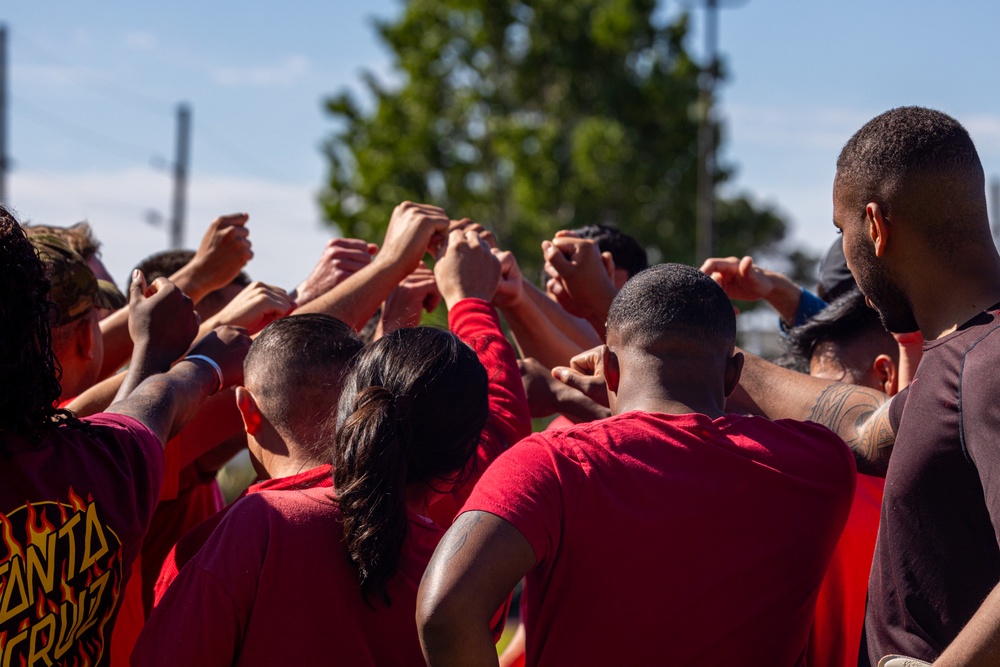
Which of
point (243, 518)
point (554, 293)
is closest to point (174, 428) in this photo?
point (243, 518)

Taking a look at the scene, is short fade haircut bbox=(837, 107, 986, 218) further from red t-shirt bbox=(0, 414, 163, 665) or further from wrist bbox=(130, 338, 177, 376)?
wrist bbox=(130, 338, 177, 376)

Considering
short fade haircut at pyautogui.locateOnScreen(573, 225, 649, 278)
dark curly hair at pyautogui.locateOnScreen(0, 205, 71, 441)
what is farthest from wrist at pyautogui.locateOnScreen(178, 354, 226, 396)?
short fade haircut at pyautogui.locateOnScreen(573, 225, 649, 278)

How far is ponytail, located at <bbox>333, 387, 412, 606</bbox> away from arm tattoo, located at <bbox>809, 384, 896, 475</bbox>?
4.15 ft

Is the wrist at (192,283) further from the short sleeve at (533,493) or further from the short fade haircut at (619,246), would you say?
the short sleeve at (533,493)

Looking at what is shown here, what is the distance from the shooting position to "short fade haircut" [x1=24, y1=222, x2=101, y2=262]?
4.31 metres

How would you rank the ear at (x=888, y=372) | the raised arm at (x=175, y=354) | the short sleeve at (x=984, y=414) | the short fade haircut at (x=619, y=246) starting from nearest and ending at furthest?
the short sleeve at (x=984, y=414) < the raised arm at (x=175, y=354) < the ear at (x=888, y=372) < the short fade haircut at (x=619, y=246)

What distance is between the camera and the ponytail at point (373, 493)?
7.89ft

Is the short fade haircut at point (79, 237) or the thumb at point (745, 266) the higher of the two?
the thumb at point (745, 266)

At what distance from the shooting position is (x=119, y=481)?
2.54m

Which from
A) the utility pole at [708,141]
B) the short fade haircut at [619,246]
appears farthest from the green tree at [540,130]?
the short fade haircut at [619,246]

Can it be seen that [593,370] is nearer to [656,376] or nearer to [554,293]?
[656,376]

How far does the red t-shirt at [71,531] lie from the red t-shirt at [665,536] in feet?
2.97

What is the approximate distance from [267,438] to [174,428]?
0.28 meters

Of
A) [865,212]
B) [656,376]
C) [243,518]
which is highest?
[865,212]
